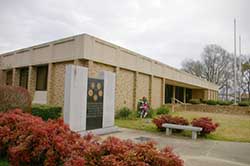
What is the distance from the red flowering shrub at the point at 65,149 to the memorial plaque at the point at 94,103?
351 cm

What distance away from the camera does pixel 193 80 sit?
3159cm

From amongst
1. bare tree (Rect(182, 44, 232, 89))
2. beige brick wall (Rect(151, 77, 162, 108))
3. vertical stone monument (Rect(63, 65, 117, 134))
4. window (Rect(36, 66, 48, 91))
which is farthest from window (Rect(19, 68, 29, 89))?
bare tree (Rect(182, 44, 232, 89))

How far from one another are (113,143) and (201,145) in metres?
5.34

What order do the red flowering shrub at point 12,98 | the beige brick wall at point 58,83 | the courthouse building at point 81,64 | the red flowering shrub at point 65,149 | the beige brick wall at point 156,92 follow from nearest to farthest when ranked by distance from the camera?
the red flowering shrub at point 65,149, the red flowering shrub at point 12,98, the courthouse building at point 81,64, the beige brick wall at point 58,83, the beige brick wall at point 156,92

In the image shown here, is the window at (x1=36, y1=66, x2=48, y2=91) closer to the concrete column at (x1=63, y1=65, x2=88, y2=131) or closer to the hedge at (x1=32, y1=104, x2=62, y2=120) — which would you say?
the hedge at (x1=32, y1=104, x2=62, y2=120)

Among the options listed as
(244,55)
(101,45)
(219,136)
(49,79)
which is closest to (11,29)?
(49,79)

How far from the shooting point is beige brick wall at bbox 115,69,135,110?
50.5ft

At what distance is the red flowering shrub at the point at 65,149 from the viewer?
9.66ft

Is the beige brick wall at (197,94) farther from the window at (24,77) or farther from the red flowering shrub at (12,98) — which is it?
the red flowering shrub at (12,98)

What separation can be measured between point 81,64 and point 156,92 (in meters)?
10.2

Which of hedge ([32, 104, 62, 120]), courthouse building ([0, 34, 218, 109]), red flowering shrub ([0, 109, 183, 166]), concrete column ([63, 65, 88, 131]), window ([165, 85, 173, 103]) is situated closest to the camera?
red flowering shrub ([0, 109, 183, 166])

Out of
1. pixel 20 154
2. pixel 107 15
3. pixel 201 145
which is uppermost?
pixel 107 15

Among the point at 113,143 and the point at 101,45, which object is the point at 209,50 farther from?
the point at 113,143

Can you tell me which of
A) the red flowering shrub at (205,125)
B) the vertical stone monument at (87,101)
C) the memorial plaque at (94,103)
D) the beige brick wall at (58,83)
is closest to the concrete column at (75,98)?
the vertical stone monument at (87,101)
